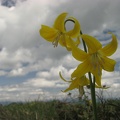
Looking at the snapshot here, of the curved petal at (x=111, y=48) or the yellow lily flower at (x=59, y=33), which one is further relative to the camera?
the yellow lily flower at (x=59, y=33)

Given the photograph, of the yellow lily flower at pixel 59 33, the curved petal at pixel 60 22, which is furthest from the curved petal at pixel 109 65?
the curved petal at pixel 60 22

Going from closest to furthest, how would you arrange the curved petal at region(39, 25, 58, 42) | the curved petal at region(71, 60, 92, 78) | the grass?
the curved petal at region(71, 60, 92, 78), the curved petal at region(39, 25, 58, 42), the grass

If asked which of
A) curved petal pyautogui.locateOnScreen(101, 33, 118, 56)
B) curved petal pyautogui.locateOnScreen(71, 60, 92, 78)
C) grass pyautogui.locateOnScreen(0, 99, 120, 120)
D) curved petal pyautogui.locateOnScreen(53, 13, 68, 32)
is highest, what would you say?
curved petal pyautogui.locateOnScreen(53, 13, 68, 32)

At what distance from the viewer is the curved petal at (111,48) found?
2.21 meters

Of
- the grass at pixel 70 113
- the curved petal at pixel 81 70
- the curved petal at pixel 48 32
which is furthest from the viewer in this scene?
the grass at pixel 70 113

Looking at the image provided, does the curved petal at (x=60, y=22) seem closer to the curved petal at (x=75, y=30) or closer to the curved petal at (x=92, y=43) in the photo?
the curved petal at (x=75, y=30)

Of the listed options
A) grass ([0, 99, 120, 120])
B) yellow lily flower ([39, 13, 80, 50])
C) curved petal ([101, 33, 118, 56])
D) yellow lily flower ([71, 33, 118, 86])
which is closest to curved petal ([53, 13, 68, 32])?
yellow lily flower ([39, 13, 80, 50])

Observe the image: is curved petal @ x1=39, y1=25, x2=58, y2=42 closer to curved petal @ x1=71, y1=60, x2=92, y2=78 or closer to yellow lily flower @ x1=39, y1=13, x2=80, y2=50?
yellow lily flower @ x1=39, y1=13, x2=80, y2=50

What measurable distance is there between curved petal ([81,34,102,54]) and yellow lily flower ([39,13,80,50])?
0.15 metres

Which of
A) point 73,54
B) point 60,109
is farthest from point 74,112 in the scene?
point 73,54

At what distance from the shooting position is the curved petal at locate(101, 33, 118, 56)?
221 cm

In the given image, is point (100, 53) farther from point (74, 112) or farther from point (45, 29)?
point (74, 112)

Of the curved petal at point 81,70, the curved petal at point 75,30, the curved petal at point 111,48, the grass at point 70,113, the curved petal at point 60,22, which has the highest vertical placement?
the curved petal at point 60,22

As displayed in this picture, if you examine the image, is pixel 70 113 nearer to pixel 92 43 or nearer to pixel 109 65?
pixel 109 65
